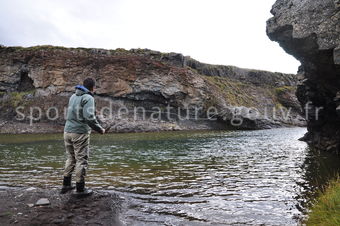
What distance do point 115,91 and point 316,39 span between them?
53.7 meters

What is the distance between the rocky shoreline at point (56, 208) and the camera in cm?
744

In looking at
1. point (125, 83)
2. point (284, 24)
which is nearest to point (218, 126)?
point (125, 83)

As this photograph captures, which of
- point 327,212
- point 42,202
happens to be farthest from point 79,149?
point 327,212

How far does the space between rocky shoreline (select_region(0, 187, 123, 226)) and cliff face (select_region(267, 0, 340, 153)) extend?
13.2 meters

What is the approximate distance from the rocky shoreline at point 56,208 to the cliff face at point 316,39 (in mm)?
13240

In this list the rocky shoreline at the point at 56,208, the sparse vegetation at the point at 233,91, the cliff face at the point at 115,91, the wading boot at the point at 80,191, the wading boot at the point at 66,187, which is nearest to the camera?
the rocky shoreline at the point at 56,208

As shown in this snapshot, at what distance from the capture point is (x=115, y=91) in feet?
218

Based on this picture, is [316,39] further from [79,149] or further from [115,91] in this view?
[115,91]

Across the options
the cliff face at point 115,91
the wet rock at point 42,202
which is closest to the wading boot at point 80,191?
the wet rock at point 42,202

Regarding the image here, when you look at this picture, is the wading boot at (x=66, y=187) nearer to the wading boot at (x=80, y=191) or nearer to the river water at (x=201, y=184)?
the wading boot at (x=80, y=191)

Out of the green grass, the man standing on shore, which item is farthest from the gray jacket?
the green grass

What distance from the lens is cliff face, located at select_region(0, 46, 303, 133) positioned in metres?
61.2

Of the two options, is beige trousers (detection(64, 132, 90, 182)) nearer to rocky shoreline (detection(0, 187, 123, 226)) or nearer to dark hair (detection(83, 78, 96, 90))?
rocky shoreline (detection(0, 187, 123, 226))

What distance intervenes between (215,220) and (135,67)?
63.8m
